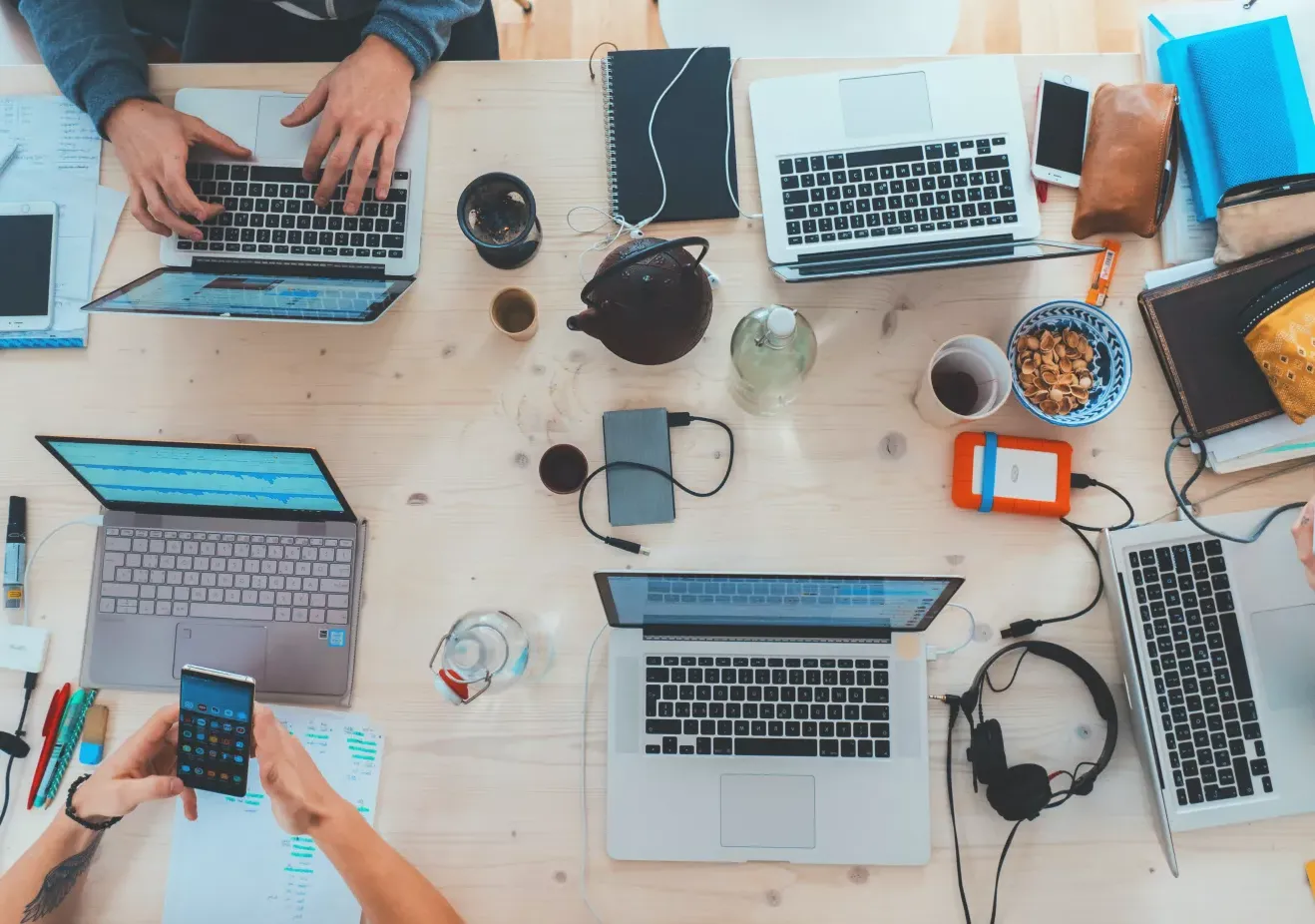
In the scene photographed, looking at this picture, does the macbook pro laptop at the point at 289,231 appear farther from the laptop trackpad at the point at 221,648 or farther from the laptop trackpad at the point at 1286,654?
the laptop trackpad at the point at 1286,654

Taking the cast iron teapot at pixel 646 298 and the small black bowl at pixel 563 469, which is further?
the small black bowl at pixel 563 469

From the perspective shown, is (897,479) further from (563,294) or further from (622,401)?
(563,294)

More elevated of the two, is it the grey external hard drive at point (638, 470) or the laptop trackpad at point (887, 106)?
the laptop trackpad at point (887, 106)

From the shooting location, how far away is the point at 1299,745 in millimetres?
979

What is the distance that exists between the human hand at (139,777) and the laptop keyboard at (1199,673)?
1197 millimetres

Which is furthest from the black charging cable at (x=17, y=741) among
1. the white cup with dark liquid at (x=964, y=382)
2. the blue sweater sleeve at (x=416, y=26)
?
the white cup with dark liquid at (x=964, y=382)

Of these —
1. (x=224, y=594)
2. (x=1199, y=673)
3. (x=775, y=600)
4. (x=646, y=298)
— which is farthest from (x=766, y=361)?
(x=224, y=594)

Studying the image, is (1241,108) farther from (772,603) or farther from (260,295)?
(260,295)

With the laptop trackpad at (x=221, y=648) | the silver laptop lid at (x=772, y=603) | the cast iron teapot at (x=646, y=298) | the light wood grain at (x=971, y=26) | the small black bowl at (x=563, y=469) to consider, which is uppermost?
the light wood grain at (x=971, y=26)

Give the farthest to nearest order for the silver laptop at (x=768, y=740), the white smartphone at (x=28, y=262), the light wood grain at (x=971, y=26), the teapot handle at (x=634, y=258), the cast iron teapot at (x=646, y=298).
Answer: the light wood grain at (x=971, y=26) < the white smartphone at (x=28, y=262) < the silver laptop at (x=768, y=740) < the cast iron teapot at (x=646, y=298) < the teapot handle at (x=634, y=258)

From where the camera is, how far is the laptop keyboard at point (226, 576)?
3.42ft

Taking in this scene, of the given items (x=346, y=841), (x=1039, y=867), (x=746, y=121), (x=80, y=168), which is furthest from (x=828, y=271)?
(x=80, y=168)

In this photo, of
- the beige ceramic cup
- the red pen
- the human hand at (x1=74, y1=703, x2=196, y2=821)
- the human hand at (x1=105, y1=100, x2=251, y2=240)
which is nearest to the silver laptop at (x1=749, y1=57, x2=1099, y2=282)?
the beige ceramic cup

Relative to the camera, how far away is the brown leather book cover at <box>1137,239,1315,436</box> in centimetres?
103
